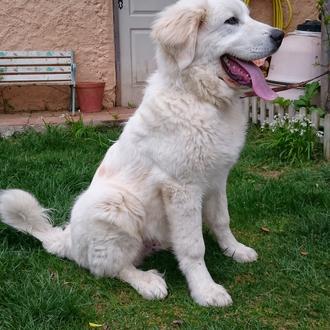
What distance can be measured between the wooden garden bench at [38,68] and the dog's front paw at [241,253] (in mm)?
4211

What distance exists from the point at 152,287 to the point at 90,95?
4.50m

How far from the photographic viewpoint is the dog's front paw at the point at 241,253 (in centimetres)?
301

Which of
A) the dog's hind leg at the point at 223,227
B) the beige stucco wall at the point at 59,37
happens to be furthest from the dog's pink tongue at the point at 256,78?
the beige stucco wall at the point at 59,37

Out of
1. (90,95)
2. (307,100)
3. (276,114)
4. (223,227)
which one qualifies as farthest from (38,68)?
(223,227)

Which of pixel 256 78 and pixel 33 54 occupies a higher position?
pixel 256 78

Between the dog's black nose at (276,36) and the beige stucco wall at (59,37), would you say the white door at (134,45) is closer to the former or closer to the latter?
the beige stucco wall at (59,37)

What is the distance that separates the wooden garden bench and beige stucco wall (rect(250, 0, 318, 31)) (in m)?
2.76

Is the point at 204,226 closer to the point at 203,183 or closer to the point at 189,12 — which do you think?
the point at 203,183

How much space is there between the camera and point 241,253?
3.02m

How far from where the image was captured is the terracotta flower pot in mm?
6789

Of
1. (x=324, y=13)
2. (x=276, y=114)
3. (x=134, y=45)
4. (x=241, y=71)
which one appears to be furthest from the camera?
(x=134, y=45)

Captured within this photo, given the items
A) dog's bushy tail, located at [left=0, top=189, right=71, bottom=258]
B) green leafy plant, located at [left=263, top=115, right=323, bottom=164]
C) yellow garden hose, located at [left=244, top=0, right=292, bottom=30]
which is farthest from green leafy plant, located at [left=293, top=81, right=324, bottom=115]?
dog's bushy tail, located at [left=0, top=189, right=71, bottom=258]

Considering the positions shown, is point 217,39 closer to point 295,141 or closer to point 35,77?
point 295,141

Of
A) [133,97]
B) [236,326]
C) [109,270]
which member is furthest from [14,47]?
[236,326]
